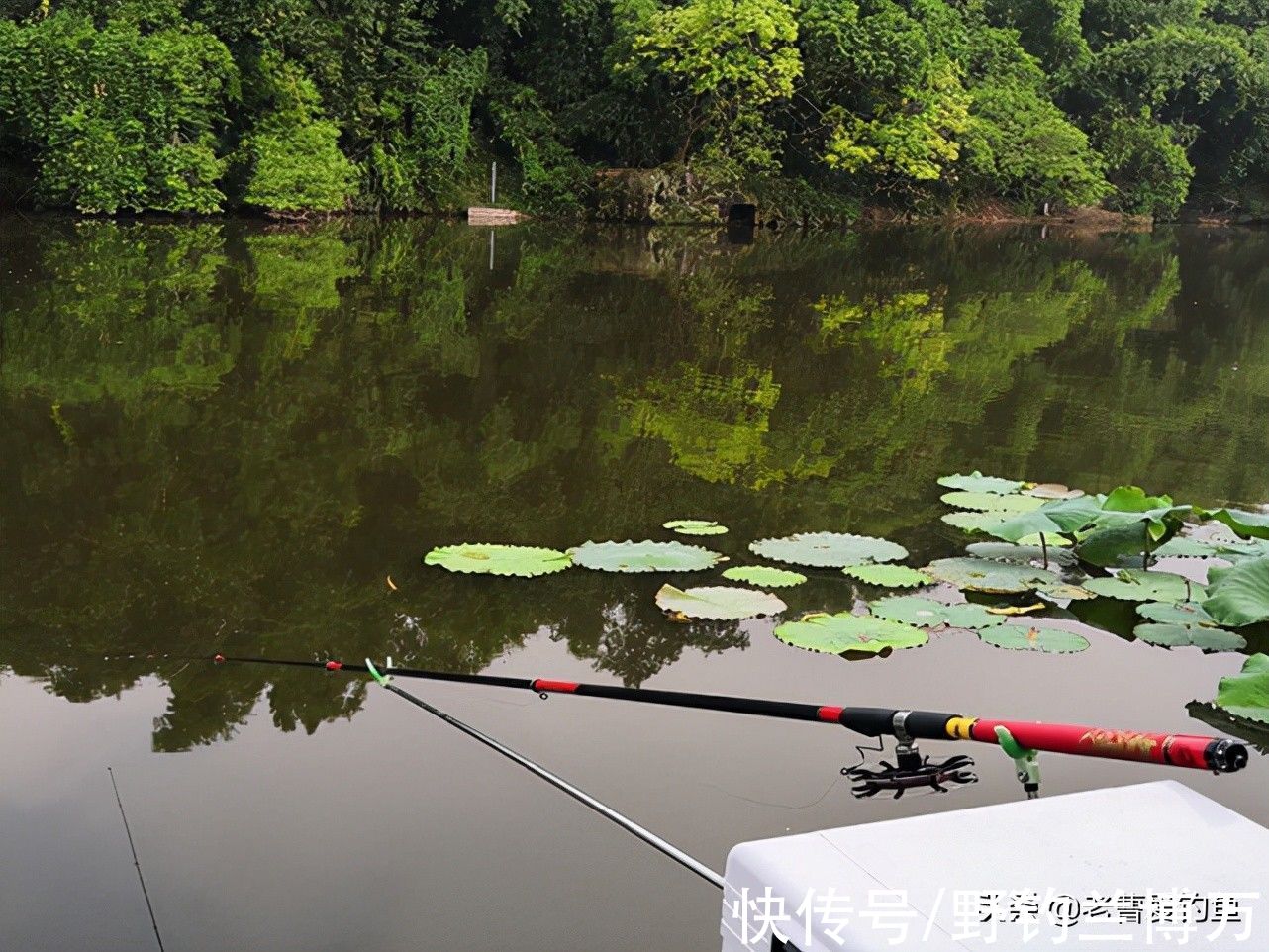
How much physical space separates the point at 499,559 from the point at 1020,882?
10.7 feet

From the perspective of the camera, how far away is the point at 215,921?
8.23ft

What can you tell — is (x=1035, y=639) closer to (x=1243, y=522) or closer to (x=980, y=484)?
(x=1243, y=522)

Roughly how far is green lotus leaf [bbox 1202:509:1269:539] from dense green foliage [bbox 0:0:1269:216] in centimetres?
1644

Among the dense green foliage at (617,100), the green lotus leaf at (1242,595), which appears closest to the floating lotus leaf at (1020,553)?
the green lotus leaf at (1242,595)

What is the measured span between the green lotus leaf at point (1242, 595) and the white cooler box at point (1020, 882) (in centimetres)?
239

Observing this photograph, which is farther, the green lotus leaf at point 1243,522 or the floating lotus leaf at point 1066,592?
the floating lotus leaf at point 1066,592

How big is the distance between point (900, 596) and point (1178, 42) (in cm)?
2834

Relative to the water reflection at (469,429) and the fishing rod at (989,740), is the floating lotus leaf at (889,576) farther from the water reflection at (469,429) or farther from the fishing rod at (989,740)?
the fishing rod at (989,740)

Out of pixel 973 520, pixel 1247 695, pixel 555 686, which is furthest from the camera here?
pixel 973 520

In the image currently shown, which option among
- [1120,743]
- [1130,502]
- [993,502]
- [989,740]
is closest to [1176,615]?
[1130,502]

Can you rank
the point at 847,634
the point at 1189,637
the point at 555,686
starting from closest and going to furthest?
the point at 555,686
the point at 847,634
the point at 1189,637

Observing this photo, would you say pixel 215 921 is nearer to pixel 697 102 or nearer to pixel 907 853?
pixel 907 853

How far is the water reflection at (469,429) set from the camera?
415cm

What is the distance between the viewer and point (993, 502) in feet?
18.4
